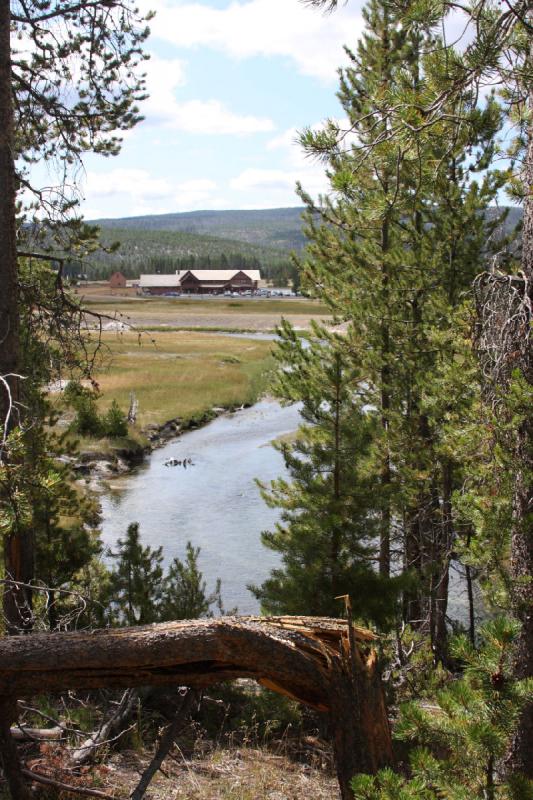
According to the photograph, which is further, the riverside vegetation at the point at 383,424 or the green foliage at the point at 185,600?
the green foliage at the point at 185,600

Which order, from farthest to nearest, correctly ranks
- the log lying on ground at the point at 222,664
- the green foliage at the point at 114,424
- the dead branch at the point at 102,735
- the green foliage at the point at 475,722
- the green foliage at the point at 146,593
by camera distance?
1. the green foliage at the point at 114,424
2. the green foliage at the point at 146,593
3. the dead branch at the point at 102,735
4. the log lying on ground at the point at 222,664
5. the green foliage at the point at 475,722

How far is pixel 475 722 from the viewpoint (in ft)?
12.1

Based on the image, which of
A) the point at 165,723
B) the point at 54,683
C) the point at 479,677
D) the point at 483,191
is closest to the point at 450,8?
the point at 479,677

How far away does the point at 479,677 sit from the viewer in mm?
3812

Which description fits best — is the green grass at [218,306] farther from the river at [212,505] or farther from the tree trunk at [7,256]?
the tree trunk at [7,256]

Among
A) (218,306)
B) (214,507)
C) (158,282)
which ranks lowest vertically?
(214,507)

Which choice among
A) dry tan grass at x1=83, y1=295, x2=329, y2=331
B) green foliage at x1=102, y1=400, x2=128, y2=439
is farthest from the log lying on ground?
dry tan grass at x1=83, y1=295, x2=329, y2=331

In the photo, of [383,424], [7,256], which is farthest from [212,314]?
[7,256]

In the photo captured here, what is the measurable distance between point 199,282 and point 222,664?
17615 centimetres

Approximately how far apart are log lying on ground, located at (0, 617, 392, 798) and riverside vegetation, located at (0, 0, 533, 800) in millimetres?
32

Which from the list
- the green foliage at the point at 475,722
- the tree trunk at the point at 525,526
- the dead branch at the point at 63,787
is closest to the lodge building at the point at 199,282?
the tree trunk at the point at 525,526

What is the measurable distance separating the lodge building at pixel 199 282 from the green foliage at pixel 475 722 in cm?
16718

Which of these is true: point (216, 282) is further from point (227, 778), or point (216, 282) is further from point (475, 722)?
point (475, 722)

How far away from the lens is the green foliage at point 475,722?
363 cm
